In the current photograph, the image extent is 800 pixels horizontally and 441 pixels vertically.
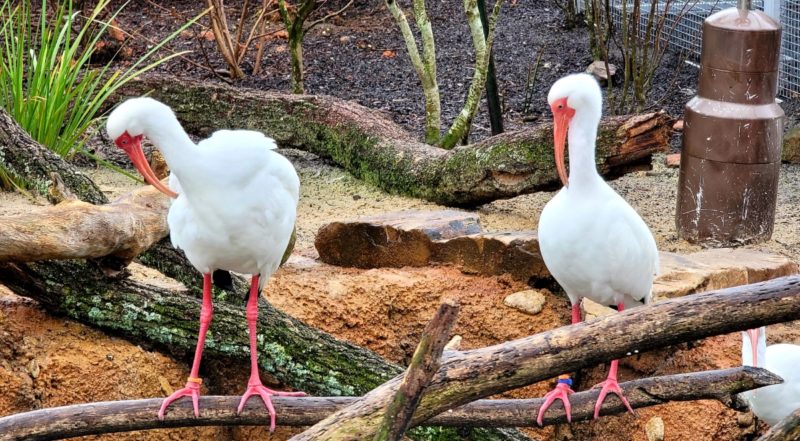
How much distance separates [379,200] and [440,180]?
18.3 inches

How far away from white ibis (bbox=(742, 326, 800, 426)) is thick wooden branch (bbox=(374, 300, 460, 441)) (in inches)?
83.4

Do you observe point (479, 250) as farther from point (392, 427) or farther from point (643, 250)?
point (392, 427)

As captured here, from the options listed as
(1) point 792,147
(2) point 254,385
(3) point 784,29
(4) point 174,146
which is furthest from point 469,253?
(3) point 784,29

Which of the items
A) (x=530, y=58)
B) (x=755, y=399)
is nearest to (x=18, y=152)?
(x=755, y=399)

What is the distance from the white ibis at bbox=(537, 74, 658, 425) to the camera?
323cm

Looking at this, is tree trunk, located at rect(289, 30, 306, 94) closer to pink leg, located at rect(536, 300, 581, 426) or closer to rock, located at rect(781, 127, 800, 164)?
rock, located at rect(781, 127, 800, 164)

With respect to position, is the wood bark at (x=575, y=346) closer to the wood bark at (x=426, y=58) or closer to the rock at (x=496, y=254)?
the rock at (x=496, y=254)

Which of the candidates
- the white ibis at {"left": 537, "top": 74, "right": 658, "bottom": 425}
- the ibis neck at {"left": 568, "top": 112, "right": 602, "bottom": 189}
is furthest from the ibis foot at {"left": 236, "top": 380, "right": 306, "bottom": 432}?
the ibis neck at {"left": 568, "top": 112, "right": 602, "bottom": 189}

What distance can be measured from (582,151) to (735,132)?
212 centimetres

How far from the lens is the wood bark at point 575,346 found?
2.48m

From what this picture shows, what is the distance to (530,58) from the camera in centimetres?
862

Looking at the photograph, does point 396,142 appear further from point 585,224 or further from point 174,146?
point 174,146

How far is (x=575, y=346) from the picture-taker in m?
2.54

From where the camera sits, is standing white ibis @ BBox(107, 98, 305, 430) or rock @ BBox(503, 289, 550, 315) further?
rock @ BBox(503, 289, 550, 315)
